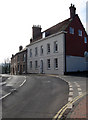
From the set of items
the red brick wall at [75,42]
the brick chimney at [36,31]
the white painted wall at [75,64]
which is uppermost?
the brick chimney at [36,31]

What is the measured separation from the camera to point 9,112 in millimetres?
5820

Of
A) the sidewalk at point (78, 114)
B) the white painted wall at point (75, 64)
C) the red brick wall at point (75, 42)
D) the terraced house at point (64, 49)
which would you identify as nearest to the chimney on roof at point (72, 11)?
the terraced house at point (64, 49)

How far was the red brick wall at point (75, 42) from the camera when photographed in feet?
87.8

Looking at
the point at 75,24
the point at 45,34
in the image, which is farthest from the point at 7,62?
the point at 75,24

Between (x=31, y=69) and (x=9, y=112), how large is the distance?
30.1 m

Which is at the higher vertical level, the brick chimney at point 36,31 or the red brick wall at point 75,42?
the brick chimney at point 36,31

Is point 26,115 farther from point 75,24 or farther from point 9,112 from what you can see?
point 75,24

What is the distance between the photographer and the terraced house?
26094mm

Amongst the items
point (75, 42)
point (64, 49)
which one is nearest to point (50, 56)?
point (64, 49)

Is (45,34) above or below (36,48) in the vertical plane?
above

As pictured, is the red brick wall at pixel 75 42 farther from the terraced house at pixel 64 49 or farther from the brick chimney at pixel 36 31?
the brick chimney at pixel 36 31

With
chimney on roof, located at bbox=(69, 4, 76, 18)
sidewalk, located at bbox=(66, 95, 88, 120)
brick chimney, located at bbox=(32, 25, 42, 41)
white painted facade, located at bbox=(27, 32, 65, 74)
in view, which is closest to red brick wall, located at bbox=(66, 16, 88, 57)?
chimney on roof, located at bbox=(69, 4, 76, 18)

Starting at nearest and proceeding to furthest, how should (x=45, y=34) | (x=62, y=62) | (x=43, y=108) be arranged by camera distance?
1. (x=43, y=108)
2. (x=62, y=62)
3. (x=45, y=34)

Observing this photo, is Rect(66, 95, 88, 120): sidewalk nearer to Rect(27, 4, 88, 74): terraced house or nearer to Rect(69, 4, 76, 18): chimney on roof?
Rect(27, 4, 88, 74): terraced house
